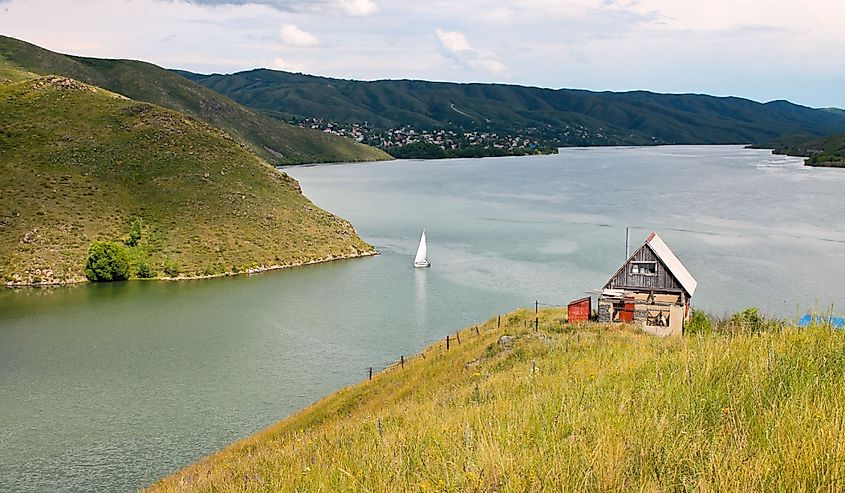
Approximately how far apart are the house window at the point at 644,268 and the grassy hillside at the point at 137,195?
40.5 m

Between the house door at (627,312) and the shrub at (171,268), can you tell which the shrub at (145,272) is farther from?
the house door at (627,312)

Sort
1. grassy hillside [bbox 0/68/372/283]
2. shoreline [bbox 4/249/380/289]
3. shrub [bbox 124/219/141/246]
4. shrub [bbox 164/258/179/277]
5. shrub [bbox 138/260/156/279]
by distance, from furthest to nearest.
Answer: shrub [bbox 124/219/141/246] → grassy hillside [bbox 0/68/372/283] → shrub [bbox 164/258/179/277] → shrub [bbox 138/260/156/279] → shoreline [bbox 4/249/380/289]

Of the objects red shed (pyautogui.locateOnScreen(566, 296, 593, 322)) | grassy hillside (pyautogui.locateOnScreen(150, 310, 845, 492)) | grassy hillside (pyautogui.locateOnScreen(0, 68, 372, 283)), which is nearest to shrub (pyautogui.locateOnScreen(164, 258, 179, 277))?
grassy hillside (pyautogui.locateOnScreen(0, 68, 372, 283))

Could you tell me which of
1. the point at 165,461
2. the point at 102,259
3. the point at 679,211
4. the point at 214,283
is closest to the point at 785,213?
the point at 679,211

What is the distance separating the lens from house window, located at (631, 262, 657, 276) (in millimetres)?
30234

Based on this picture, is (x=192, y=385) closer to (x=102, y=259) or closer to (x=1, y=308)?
(x=1, y=308)

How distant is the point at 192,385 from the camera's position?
32688 mm

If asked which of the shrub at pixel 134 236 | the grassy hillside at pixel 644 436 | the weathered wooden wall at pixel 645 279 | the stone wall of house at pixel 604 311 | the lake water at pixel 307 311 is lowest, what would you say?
the lake water at pixel 307 311

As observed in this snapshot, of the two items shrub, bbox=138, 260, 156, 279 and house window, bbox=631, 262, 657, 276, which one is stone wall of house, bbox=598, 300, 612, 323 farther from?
shrub, bbox=138, 260, 156, 279

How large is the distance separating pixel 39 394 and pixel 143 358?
6417mm

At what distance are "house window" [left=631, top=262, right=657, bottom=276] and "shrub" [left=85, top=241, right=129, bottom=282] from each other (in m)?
44.9

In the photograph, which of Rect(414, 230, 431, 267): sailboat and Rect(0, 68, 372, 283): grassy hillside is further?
Rect(414, 230, 431, 267): sailboat

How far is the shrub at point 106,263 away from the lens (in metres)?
58.0

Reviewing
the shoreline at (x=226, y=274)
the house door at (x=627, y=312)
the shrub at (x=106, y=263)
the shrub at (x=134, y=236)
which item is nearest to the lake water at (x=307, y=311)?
the shoreline at (x=226, y=274)
